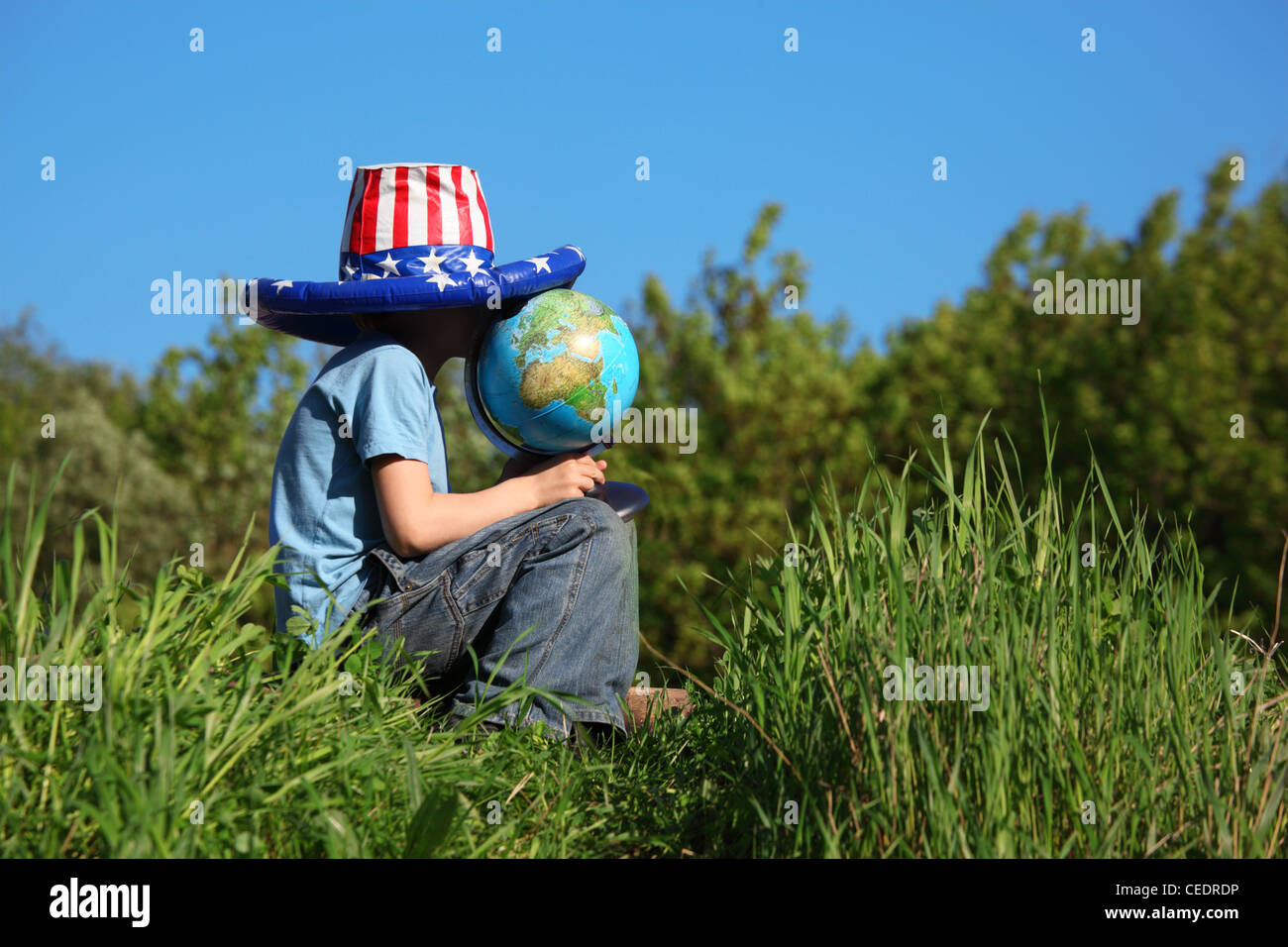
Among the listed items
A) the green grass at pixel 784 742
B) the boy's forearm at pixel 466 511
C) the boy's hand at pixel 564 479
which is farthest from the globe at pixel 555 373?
the green grass at pixel 784 742

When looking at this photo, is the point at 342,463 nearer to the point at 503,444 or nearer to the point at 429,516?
the point at 429,516

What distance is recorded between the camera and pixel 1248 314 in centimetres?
1437

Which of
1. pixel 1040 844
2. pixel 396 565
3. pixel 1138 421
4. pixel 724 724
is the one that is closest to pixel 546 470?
pixel 396 565

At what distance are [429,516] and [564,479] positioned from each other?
49cm

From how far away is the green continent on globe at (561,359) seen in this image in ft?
11.7

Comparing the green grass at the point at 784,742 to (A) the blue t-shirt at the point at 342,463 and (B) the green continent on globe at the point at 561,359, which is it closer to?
(A) the blue t-shirt at the point at 342,463

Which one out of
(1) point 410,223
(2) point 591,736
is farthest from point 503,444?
(2) point 591,736

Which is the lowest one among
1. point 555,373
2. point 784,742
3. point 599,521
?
point 784,742

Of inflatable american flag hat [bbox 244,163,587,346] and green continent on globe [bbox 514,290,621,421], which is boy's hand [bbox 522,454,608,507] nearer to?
green continent on globe [bbox 514,290,621,421]

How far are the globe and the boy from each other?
4.0 inches

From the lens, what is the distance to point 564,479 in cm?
362
